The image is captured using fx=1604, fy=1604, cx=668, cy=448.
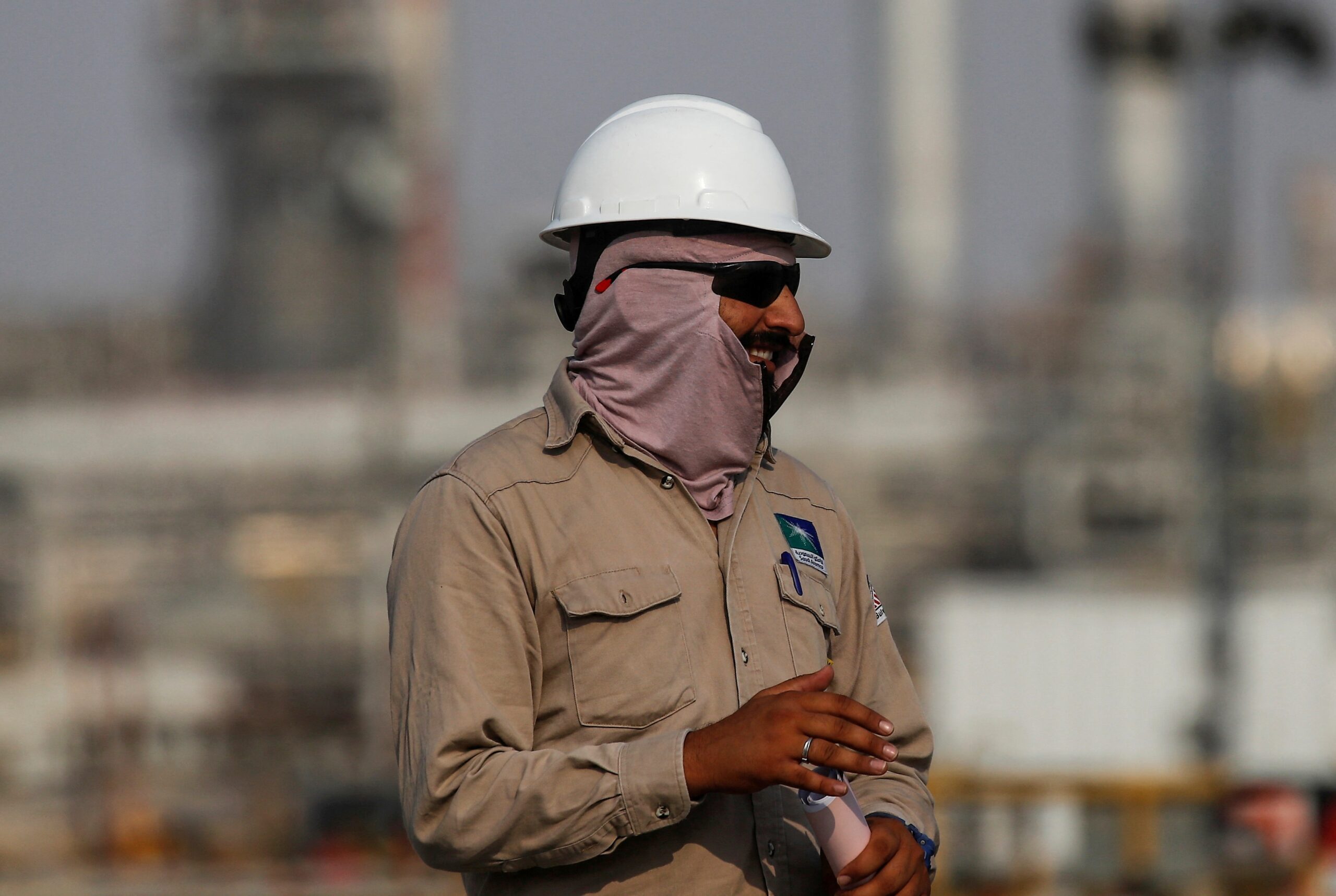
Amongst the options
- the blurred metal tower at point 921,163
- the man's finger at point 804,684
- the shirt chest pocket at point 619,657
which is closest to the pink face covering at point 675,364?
the shirt chest pocket at point 619,657

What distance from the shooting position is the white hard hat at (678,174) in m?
2.48

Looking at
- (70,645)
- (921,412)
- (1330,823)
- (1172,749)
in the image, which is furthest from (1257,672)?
(70,645)

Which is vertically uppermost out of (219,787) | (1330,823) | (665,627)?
(665,627)

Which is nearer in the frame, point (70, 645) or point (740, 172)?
point (740, 172)

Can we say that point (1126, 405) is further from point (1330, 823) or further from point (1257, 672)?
point (1330, 823)

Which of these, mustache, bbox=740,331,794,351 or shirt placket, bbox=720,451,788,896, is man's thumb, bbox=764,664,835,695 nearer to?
shirt placket, bbox=720,451,788,896

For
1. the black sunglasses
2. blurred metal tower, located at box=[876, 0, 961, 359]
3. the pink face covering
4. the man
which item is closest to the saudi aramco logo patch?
the man

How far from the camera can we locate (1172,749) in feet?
54.4

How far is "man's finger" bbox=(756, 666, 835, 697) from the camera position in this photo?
6.97 feet

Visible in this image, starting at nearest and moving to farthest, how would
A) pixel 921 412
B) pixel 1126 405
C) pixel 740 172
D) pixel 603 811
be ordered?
pixel 603 811 → pixel 740 172 → pixel 1126 405 → pixel 921 412

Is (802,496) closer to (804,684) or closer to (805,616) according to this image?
(805,616)

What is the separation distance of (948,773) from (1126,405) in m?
18.3

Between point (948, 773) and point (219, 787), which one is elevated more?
point (948, 773)

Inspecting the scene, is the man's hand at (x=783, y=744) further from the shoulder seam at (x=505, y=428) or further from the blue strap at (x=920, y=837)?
the shoulder seam at (x=505, y=428)
